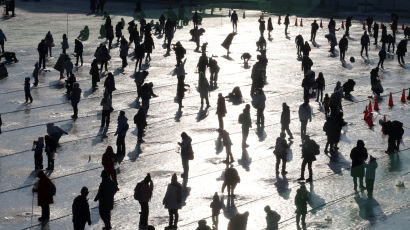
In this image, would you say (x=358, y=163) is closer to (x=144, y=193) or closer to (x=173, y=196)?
(x=173, y=196)

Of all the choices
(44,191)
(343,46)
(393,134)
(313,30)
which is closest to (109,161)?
(44,191)

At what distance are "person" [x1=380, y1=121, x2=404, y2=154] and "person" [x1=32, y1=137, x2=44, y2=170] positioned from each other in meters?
9.03

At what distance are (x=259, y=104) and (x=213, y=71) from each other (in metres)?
6.87

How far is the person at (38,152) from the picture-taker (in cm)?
2003

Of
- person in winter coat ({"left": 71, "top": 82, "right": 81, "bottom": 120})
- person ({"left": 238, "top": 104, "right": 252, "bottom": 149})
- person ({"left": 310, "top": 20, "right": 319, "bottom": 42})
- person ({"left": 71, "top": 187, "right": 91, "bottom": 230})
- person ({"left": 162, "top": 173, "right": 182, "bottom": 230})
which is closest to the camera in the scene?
person ({"left": 71, "top": 187, "right": 91, "bottom": 230})

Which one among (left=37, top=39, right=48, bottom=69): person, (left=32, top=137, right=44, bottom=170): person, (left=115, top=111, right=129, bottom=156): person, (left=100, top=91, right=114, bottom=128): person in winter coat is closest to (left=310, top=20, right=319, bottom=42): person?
(left=37, top=39, right=48, bottom=69): person

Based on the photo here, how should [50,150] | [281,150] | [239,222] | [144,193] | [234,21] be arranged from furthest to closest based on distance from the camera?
[234,21], [50,150], [281,150], [144,193], [239,222]

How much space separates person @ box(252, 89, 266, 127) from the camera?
24.3m

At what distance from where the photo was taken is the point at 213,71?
1224 inches

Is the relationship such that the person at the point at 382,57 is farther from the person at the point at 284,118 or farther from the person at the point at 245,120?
the person at the point at 245,120

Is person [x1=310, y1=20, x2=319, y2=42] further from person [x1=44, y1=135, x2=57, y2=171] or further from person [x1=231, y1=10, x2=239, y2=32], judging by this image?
person [x1=44, y1=135, x2=57, y2=171]

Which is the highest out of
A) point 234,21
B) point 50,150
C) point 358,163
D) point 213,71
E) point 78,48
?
point 234,21

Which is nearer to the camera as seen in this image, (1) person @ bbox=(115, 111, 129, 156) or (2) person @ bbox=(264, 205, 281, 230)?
(2) person @ bbox=(264, 205, 281, 230)

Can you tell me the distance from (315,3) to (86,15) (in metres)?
19.3
